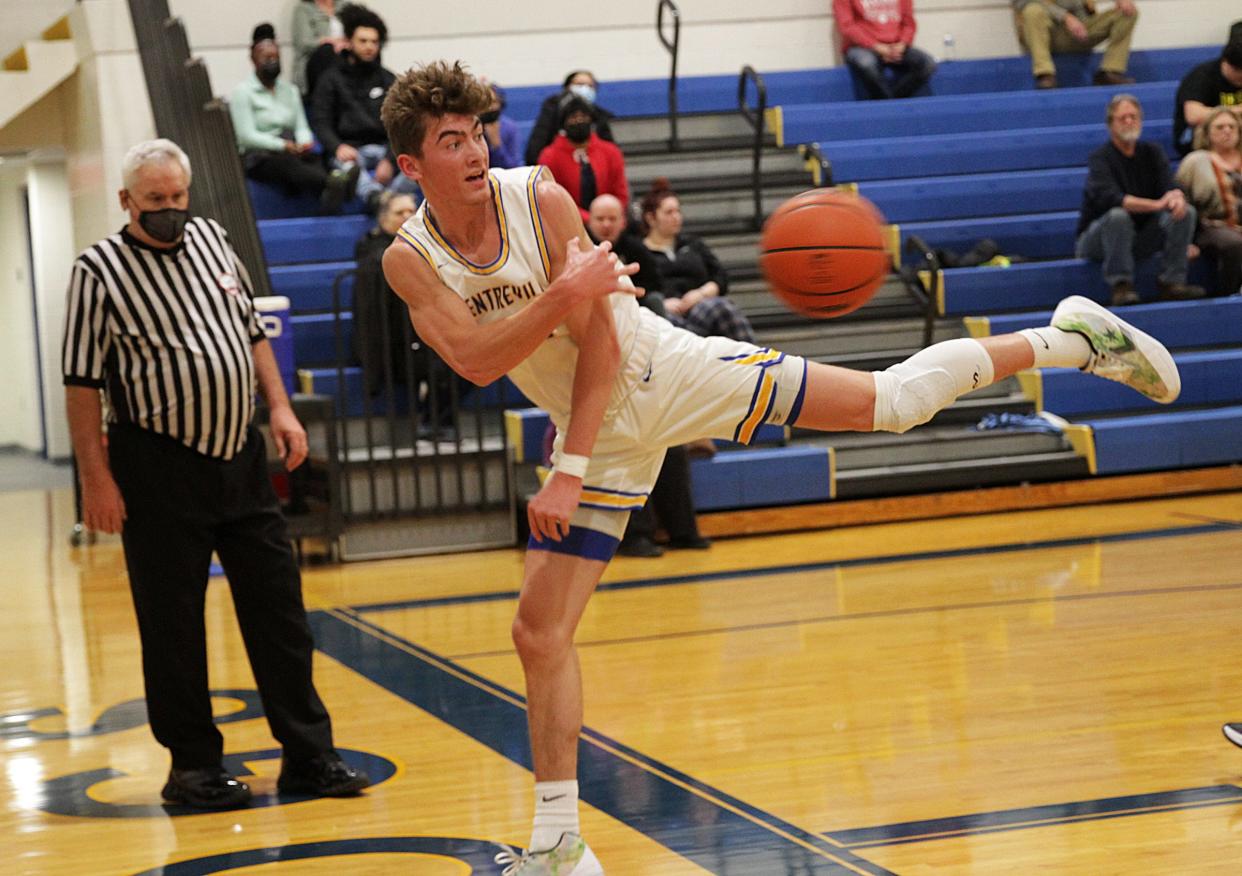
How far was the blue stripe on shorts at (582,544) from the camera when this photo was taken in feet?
11.1

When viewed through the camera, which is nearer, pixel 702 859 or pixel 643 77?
pixel 702 859

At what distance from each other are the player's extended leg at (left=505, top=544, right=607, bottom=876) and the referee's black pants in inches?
44.9

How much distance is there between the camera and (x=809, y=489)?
8.50 meters

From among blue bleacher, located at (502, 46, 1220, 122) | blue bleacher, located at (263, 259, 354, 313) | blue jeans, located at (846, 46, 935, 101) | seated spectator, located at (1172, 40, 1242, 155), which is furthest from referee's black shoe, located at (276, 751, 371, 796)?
blue jeans, located at (846, 46, 935, 101)

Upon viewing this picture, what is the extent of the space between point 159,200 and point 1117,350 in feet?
7.75

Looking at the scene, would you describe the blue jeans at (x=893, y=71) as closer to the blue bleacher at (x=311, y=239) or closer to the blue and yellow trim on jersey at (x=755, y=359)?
the blue bleacher at (x=311, y=239)

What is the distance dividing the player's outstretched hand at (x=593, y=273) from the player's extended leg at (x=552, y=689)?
0.57m

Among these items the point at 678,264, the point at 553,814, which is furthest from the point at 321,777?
the point at 678,264

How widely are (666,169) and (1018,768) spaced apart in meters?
7.15

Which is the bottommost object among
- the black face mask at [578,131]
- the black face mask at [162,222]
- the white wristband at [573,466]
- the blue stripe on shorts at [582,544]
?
the blue stripe on shorts at [582,544]

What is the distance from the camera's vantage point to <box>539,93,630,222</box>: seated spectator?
899 cm

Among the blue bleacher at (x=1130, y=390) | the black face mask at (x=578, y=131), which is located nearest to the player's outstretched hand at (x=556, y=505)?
the black face mask at (x=578, y=131)

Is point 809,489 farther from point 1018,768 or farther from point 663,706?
point 1018,768

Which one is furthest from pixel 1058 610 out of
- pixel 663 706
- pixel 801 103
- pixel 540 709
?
A: pixel 801 103
